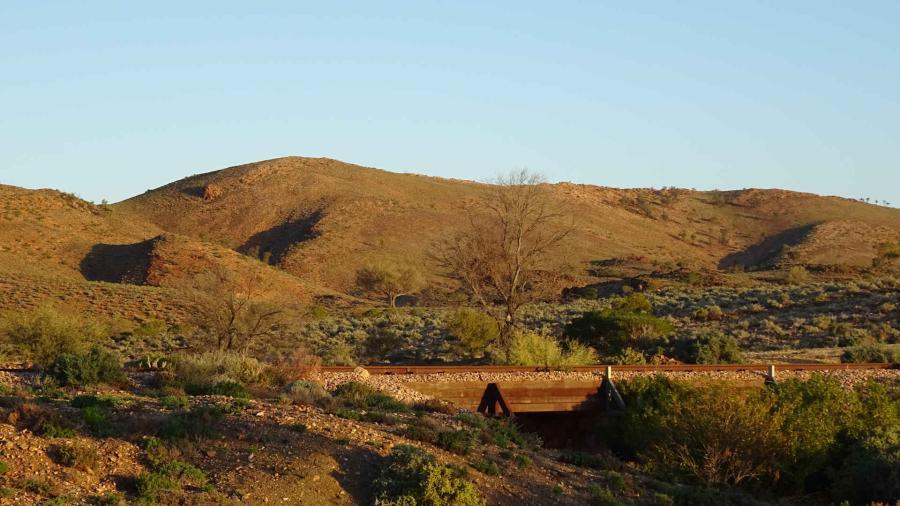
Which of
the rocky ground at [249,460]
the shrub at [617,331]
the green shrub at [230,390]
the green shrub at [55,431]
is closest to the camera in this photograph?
the rocky ground at [249,460]

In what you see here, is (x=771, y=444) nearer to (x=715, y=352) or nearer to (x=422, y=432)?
(x=422, y=432)

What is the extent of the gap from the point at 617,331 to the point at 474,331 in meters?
5.36

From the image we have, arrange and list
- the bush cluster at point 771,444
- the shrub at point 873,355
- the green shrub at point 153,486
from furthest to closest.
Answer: the shrub at point 873,355 → the bush cluster at point 771,444 → the green shrub at point 153,486

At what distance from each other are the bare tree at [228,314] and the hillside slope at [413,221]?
3975 centimetres

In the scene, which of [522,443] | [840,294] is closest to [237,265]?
[840,294]

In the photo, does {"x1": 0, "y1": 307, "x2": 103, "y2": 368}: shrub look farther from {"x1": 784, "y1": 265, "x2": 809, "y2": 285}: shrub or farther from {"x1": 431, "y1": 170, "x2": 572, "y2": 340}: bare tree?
{"x1": 784, "y1": 265, "x2": 809, "y2": 285}: shrub

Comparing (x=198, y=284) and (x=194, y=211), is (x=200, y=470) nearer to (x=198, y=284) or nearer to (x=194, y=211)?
(x=198, y=284)

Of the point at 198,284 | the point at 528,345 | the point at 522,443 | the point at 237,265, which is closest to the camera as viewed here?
the point at 522,443

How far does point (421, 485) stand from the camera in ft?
44.4

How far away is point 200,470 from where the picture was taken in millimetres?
13328

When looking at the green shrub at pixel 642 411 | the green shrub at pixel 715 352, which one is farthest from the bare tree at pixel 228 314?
the green shrub at pixel 642 411

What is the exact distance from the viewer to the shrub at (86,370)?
18391 millimetres

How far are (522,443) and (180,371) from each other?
24.6 ft

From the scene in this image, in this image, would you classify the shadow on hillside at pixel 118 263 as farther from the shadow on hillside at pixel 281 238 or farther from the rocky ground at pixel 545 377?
the rocky ground at pixel 545 377
